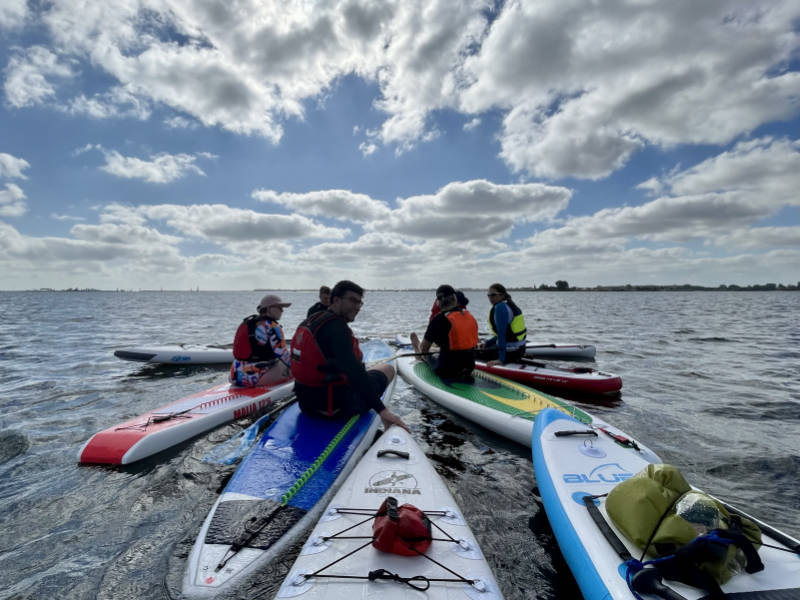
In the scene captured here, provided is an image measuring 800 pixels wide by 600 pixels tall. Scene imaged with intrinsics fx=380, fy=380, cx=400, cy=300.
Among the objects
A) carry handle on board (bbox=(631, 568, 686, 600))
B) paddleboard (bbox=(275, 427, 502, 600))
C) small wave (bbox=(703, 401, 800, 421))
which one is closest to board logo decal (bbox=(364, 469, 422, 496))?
paddleboard (bbox=(275, 427, 502, 600))

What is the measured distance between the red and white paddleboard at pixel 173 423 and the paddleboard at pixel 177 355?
4752 millimetres

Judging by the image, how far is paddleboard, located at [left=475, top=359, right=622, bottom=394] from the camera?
8352 millimetres

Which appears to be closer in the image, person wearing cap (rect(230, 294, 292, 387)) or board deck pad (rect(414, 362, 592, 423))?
board deck pad (rect(414, 362, 592, 423))

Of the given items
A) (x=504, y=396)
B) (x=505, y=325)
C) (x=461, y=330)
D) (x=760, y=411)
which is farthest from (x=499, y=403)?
(x=760, y=411)

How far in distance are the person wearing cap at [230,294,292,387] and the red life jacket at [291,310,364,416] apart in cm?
248

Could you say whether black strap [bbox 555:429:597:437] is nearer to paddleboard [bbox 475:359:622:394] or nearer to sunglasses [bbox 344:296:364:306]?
sunglasses [bbox 344:296:364:306]

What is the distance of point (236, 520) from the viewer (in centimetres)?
323

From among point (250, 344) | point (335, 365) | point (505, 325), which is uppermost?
point (505, 325)

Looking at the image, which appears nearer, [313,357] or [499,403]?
[313,357]

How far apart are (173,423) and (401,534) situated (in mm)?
4602

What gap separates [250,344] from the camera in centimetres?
739

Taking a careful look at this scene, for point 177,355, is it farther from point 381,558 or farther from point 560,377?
point 381,558

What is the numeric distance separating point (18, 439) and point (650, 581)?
26.8 feet

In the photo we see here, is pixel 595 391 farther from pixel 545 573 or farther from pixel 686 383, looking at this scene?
pixel 545 573
